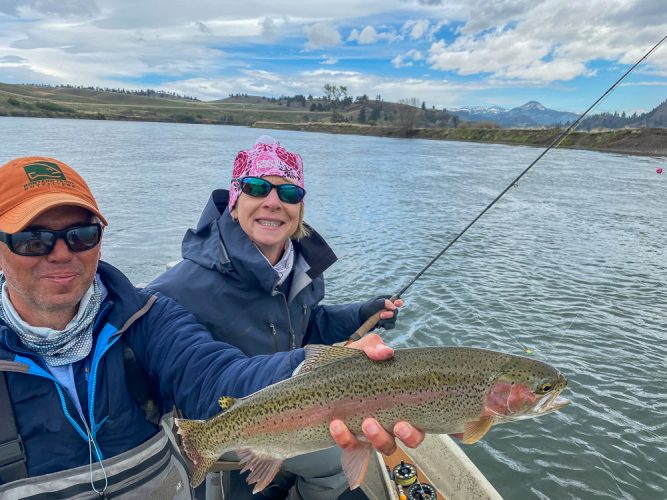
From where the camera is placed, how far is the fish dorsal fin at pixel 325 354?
2.61m

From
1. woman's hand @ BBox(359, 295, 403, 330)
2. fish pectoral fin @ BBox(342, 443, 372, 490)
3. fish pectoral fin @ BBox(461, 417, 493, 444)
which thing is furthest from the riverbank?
fish pectoral fin @ BBox(342, 443, 372, 490)

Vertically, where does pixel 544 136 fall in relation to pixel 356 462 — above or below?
below

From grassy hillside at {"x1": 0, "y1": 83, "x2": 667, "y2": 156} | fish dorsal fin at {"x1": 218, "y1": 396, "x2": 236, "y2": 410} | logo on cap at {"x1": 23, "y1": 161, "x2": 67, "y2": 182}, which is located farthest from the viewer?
grassy hillside at {"x1": 0, "y1": 83, "x2": 667, "y2": 156}

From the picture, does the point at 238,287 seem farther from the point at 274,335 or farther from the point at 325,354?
the point at 325,354

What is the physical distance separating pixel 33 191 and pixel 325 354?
169cm

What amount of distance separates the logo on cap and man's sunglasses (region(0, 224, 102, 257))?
0.26 meters

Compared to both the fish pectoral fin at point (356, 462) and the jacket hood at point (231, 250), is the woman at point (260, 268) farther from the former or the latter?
the fish pectoral fin at point (356, 462)

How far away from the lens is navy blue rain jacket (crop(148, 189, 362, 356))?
10.9ft

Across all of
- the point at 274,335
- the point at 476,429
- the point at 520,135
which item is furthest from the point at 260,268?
the point at 520,135

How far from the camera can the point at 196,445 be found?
8.50 ft

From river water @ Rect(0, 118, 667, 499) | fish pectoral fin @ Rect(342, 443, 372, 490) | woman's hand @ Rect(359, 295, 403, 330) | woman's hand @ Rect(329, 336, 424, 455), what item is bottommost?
river water @ Rect(0, 118, 667, 499)

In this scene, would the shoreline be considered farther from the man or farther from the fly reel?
the man

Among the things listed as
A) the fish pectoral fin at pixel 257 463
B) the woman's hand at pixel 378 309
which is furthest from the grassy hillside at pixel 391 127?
the fish pectoral fin at pixel 257 463

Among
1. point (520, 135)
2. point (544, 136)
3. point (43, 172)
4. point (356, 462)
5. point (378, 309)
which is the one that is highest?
point (43, 172)
